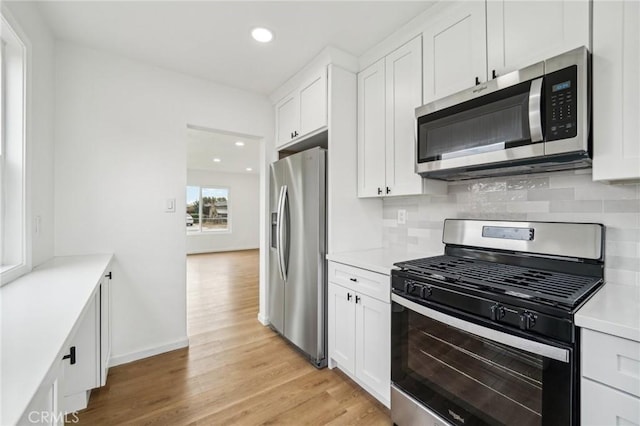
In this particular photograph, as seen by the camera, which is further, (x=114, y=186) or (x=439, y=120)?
(x=114, y=186)

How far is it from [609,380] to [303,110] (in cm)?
254

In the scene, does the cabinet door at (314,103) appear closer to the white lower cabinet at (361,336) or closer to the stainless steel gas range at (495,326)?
the white lower cabinet at (361,336)

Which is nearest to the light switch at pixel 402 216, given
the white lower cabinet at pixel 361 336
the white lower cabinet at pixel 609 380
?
the white lower cabinet at pixel 361 336

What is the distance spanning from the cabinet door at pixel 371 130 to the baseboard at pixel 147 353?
217 centimetres

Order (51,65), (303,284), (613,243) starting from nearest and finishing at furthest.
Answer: (613,243) → (51,65) → (303,284)

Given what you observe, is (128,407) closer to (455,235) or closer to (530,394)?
(530,394)

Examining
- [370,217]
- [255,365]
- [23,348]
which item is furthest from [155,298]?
[370,217]

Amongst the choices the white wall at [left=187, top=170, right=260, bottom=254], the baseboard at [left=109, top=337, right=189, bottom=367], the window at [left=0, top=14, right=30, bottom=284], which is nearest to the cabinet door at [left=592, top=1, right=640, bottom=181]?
the window at [left=0, top=14, right=30, bottom=284]

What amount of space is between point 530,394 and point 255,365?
1.92 m

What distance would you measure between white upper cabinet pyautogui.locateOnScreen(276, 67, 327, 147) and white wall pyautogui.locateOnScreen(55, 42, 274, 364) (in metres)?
0.73

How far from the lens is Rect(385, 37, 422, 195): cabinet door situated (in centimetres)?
194

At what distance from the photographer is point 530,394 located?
109cm

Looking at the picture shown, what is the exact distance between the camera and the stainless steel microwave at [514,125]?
1.20 metres

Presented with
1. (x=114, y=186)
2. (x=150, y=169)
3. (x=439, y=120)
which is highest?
(x=439, y=120)
